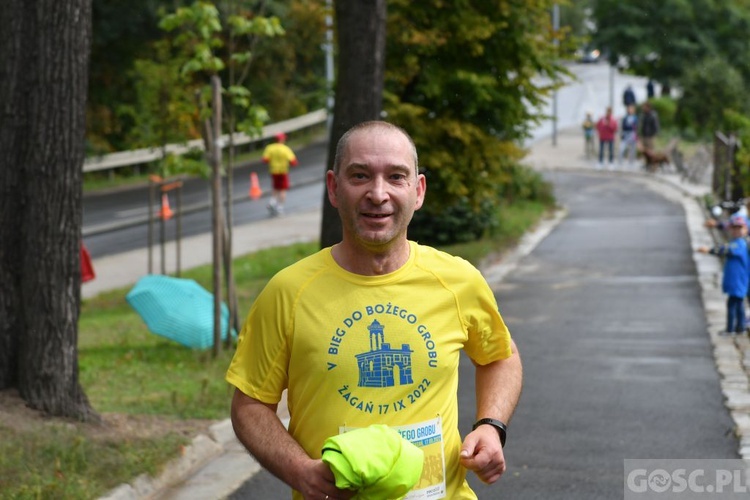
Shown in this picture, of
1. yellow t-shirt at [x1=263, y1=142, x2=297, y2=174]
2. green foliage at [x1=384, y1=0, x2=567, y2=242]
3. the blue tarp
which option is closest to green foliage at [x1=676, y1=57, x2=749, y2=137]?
yellow t-shirt at [x1=263, y1=142, x2=297, y2=174]

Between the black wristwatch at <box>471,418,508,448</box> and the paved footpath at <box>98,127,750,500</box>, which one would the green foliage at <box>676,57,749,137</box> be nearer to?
the paved footpath at <box>98,127,750,500</box>

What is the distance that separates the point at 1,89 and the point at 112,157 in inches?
1315

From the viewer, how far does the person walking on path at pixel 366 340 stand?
390 cm

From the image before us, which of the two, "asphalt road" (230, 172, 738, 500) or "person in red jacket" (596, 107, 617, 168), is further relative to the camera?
"person in red jacket" (596, 107, 617, 168)

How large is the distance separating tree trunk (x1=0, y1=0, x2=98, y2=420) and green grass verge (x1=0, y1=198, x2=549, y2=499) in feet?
1.51

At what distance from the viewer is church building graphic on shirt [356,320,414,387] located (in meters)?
3.88

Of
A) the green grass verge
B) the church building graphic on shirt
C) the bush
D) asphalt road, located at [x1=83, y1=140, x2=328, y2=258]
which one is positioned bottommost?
asphalt road, located at [x1=83, y1=140, x2=328, y2=258]

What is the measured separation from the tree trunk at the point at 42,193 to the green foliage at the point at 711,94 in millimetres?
34285

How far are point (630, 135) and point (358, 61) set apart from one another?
27.9m

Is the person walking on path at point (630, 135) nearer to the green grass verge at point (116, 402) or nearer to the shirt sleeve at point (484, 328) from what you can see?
the green grass verge at point (116, 402)

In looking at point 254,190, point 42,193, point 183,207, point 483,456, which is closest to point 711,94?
point 254,190

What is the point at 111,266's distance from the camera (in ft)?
73.6

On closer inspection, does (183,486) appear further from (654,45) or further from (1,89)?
(654,45)

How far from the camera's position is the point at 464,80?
62.4 feet
